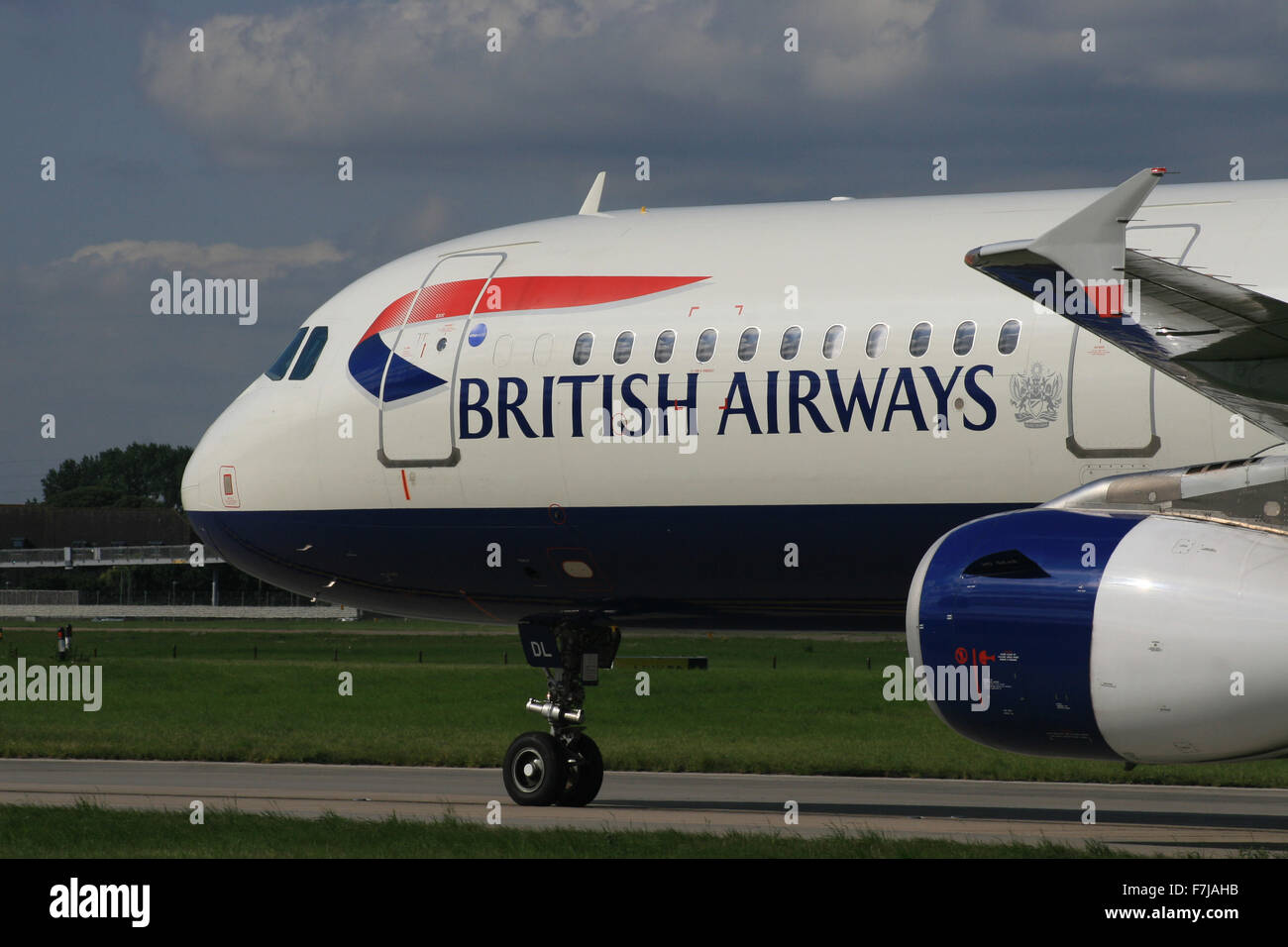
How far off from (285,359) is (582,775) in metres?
5.34

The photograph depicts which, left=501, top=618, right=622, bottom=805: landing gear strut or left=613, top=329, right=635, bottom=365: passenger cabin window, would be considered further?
left=501, top=618, right=622, bottom=805: landing gear strut

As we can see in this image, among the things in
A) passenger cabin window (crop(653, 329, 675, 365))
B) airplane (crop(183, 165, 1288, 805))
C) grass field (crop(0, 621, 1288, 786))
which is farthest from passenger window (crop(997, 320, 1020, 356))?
grass field (crop(0, 621, 1288, 786))

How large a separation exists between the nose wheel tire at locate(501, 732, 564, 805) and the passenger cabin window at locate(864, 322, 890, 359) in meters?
5.58

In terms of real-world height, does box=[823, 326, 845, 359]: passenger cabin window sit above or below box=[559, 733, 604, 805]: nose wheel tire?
above

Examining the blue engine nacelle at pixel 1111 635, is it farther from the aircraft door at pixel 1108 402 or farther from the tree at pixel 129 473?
the tree at pixel 129 473

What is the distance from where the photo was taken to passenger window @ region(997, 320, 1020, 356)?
47.7 feet

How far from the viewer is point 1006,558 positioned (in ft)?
39.3

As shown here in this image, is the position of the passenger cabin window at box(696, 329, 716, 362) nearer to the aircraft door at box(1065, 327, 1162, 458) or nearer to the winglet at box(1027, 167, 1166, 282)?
the aircraft door at box(1065, 327, 1162, 458)

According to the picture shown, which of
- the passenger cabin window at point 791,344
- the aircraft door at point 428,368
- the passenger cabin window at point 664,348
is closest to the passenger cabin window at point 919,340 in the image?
the passenger cabin window at point 791,344

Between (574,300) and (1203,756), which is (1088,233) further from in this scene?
(574,300)

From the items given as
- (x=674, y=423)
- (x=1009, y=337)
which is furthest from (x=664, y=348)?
(x=1009, y=337)

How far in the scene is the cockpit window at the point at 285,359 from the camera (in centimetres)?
1858

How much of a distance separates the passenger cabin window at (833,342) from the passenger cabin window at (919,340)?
0.63 metres
